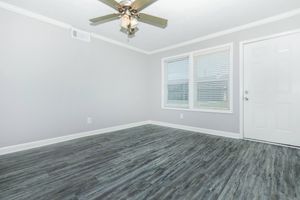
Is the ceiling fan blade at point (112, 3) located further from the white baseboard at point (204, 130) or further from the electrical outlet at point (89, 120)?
the white baseboard at point (204, 130)

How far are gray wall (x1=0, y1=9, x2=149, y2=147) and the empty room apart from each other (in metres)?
0.02

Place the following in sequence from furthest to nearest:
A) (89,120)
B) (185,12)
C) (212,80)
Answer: (212,80) → (89,120) → (185,12)

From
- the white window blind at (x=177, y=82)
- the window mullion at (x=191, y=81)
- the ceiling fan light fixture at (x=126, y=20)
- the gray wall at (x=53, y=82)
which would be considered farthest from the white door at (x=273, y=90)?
the gray wall at (x=53, y=82)

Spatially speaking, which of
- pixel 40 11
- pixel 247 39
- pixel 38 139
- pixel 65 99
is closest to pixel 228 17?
pixel 247 39

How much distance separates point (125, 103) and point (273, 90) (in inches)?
135

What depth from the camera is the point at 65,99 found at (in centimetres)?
310

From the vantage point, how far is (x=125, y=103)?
430 centimetres

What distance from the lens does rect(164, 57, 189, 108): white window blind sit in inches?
167

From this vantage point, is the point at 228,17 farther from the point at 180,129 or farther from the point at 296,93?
the point at 180,129

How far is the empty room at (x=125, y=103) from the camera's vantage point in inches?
66.7

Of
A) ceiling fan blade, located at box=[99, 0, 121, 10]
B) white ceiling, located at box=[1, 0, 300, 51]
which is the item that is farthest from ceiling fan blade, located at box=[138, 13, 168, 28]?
white ceiling, located at box=[1, 0, 300, 51]

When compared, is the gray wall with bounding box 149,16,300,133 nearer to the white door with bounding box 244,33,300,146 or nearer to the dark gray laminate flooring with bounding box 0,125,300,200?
the white door with bounding box 244,33,300,146

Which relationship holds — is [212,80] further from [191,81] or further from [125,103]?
[125,103]

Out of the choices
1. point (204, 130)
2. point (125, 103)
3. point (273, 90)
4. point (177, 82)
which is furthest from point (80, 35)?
point (273, 90)
